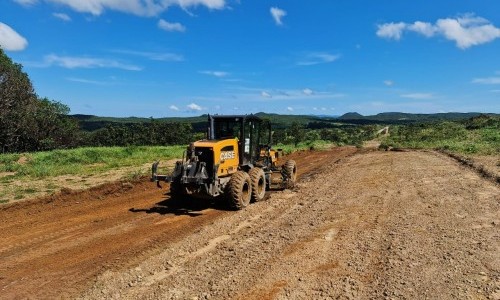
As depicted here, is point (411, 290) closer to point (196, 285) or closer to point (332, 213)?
point (196, 285)

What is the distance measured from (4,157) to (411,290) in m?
26.6

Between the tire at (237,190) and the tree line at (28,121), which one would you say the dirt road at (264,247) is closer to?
the tire at (237,190)

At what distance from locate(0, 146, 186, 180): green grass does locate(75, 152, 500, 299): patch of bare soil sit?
12827 mm

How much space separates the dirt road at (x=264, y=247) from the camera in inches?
267

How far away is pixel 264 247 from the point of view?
874 cm

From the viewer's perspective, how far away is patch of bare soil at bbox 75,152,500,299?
21.8ft

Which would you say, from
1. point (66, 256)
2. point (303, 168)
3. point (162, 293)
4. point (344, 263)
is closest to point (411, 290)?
point (344, 263)

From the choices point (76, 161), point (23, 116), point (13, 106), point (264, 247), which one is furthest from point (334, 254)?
point (13, 106)

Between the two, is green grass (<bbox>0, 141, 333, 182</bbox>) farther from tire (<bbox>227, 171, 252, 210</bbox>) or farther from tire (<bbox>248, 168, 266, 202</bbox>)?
tire (<bbox>248, 168, 266, 202</bbox>)

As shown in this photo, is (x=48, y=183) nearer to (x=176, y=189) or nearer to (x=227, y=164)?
(x=176, y=189)

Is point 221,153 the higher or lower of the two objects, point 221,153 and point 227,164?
the higher

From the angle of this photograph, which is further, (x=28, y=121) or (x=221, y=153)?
(x=28, y=121)

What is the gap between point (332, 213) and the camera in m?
11.7

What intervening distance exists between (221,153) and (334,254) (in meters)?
5.34
